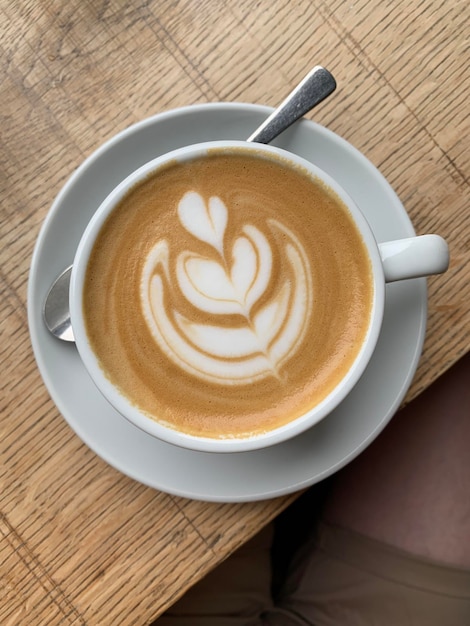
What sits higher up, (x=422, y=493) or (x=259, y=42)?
(x=259, y=42)

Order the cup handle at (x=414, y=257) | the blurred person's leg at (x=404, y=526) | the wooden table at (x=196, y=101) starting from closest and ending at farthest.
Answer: the cup handle at (x=414, y=257) → the wooden table at (x=196, y=101) → the blurred person's leg at (x=404, y=526)

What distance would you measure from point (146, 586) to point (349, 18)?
86 cm

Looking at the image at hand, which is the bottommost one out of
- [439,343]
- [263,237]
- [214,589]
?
[214,589]

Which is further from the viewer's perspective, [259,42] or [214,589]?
[214,589]

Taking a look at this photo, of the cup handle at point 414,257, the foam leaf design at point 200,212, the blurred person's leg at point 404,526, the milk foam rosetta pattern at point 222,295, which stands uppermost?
the foam leaf design at point 200,212

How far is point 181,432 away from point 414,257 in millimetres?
353

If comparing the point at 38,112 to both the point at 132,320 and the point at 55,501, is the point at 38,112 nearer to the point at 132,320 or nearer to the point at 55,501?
the point at 132,320

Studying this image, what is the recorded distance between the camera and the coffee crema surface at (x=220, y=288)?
0.79 metres

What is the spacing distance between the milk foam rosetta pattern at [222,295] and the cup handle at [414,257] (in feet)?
0.32

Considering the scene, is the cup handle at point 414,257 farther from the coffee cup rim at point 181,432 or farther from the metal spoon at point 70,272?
the metal spoon at point 70,272

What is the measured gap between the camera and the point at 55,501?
916 millimetres

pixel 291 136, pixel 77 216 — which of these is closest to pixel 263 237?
pixel 291 136

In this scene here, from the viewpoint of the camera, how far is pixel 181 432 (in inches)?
31.0

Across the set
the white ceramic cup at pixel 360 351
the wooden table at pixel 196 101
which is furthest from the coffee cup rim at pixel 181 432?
the wooden table at pixel 196 101
